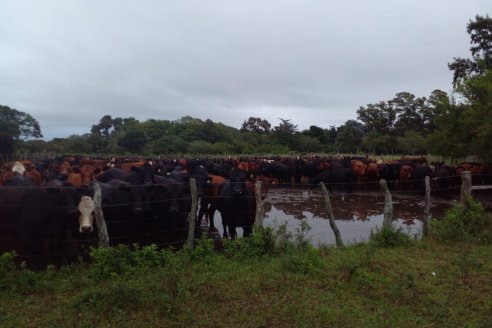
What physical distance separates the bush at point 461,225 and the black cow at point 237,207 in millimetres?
4392

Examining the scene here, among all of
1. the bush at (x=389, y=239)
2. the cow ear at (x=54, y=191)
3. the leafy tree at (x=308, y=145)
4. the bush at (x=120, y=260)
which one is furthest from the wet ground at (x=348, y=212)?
the leafy tree at (x=308, y=145)

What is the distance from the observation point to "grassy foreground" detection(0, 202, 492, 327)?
4926 mm

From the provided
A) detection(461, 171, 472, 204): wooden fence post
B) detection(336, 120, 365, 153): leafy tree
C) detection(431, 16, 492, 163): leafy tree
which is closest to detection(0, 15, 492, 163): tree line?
detection(336, 120, 365, 153): leafy tree

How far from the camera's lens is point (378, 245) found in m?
8.34

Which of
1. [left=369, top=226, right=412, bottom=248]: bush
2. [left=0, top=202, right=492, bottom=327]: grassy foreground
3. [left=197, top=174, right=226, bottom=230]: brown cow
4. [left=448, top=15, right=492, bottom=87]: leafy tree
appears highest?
[left=448, top=15, right=492, bottom=87]: leafy tree

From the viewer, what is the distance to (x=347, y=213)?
46.5 feet

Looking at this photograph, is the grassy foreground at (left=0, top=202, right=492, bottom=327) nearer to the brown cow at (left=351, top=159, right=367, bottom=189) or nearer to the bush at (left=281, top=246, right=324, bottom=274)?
the bush at (left=281, top=246, right=324, bottom=274)

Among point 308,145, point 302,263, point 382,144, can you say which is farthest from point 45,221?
point 308,145

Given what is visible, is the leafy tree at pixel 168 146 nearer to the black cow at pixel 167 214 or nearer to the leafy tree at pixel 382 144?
the leafy tree at pixel 382 144

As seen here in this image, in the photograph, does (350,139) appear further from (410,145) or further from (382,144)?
(410,145)

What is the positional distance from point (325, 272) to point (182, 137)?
2449 inches

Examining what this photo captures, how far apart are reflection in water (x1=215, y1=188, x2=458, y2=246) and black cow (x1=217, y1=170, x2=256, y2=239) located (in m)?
0.64

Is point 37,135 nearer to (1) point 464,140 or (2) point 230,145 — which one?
(2) point 230,145

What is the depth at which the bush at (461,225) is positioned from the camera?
887 cm
